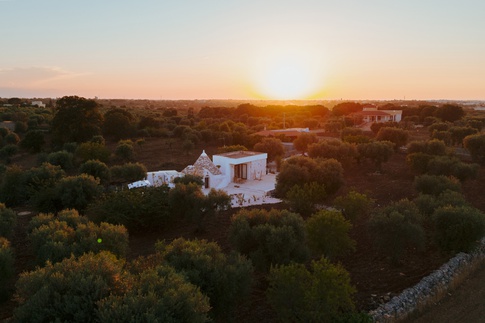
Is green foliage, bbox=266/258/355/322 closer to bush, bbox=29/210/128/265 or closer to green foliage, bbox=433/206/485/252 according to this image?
bush, bbox=29/210/128/265

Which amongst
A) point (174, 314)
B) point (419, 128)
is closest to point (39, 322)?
point (174, 314)

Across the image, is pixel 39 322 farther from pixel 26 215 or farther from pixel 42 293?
pixel 26 215

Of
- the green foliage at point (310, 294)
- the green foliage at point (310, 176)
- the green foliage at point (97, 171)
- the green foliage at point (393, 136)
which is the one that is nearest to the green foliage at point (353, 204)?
the green foliage at point (310, 176)

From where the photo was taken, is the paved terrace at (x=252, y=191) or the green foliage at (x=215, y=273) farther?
the paved terrace at (x=252, y=191)

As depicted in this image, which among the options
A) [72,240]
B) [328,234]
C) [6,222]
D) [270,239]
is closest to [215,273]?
[270,239]

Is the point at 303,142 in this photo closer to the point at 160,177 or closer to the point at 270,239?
A: the point at 160,177

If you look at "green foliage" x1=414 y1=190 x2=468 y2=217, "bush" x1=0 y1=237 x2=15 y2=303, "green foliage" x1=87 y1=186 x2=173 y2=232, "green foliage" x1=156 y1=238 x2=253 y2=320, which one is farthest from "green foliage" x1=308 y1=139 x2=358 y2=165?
"bush" x1=0 y1=237 x2=15 y2=303

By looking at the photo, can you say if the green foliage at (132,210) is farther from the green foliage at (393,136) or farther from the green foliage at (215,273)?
the green foliage at (393,136)
